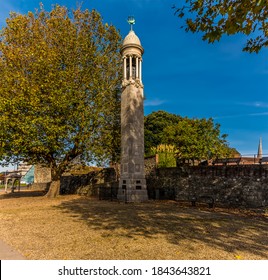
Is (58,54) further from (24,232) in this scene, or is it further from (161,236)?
(161,236)

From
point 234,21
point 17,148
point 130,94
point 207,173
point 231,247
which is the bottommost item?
point 231,247

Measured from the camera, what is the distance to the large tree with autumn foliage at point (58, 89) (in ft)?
53.3

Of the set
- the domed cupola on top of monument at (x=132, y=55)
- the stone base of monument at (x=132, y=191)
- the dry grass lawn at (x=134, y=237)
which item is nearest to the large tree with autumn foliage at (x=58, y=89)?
the domed cupola on top of monument at (x=132, y=55)

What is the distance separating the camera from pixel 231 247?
597 cm

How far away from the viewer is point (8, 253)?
18.3 feet

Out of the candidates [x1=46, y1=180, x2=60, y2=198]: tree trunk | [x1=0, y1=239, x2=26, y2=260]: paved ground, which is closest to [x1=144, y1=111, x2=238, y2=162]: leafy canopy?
[x1=46, y1=180, x2=60, y2=198]: tree trunk

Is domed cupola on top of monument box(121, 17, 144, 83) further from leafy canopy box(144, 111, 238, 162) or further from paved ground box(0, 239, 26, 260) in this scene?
paved ground box(0, 239, 26, 260)

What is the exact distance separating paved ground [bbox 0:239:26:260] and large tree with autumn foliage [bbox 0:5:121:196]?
1045cm

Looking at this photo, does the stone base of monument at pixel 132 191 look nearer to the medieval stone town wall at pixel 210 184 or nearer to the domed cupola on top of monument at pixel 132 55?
the medieval stone town wall at pixel 210 184

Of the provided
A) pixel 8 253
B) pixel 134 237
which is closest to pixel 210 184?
pixel 134 237

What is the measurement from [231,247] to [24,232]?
6.11 meters

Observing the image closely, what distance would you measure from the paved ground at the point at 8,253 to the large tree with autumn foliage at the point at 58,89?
10452mm

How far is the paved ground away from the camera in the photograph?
17.2 feet

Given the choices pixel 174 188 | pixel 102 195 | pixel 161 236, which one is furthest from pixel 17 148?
pixel 161 236
